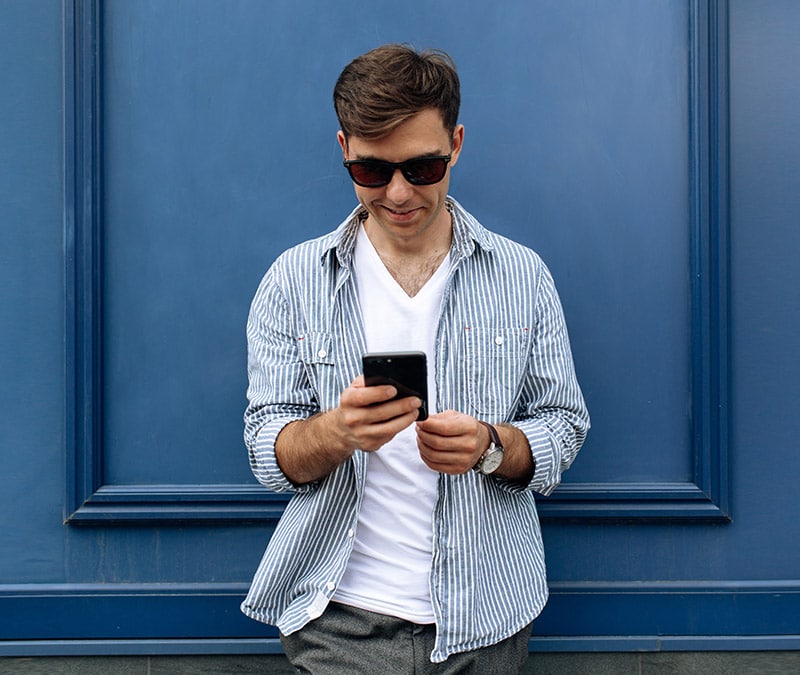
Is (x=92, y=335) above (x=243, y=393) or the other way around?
above

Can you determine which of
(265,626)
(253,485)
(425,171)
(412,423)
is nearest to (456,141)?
(425,171)

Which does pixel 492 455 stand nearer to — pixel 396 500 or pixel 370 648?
pixel 396 500

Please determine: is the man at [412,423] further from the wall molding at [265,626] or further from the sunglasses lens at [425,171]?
the wall molding at [265,626]

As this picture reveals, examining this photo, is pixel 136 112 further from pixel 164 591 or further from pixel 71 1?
pixel 164 591

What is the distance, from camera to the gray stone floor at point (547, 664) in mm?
2451

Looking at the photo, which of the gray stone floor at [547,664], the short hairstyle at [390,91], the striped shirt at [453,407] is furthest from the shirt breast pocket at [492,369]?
the gray stone floor at [547,664]

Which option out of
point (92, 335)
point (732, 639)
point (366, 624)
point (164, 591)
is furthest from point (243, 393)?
point (732, 639)

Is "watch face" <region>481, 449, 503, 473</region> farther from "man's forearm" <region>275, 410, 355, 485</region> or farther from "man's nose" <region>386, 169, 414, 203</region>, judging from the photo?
"man's nose" <region>386, 169, 414, 203</region>

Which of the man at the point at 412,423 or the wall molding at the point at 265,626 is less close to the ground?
the man at the point at 412,423

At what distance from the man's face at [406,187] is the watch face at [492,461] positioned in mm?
584

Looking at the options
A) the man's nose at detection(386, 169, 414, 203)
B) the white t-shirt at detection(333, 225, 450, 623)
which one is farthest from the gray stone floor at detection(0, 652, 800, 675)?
the man's nose at detection(386, 169, 414, 203)

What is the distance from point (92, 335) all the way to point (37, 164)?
1.85 ft

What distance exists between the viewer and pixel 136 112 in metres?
2.43

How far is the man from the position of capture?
183 cm
